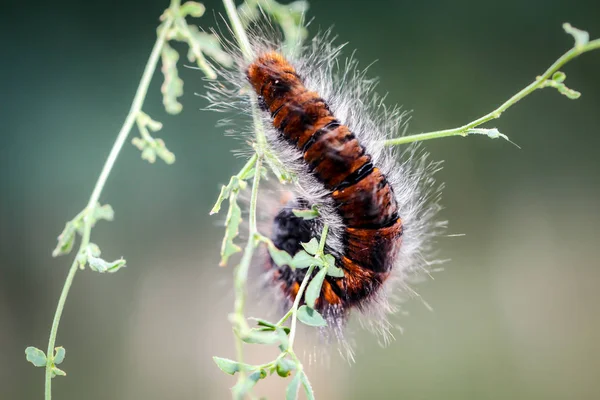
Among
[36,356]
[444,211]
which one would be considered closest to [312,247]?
[36,356]

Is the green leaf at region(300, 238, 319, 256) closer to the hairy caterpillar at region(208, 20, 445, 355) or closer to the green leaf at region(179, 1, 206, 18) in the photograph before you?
the hairy caterpillar at region(208, 20, 445, 355)

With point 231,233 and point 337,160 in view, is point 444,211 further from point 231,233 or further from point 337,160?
point 231,233

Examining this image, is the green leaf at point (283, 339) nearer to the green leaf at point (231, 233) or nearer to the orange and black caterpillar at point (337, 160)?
the green leaf at point (231, 233)

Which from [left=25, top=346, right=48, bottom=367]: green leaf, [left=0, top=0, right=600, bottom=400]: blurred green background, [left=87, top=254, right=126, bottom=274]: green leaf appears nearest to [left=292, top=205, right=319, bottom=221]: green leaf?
[left=87, top=254, right=126, bottom=274]: green leaf

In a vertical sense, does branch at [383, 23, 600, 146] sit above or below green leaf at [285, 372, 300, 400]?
above

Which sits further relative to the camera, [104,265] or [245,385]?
[104,265]

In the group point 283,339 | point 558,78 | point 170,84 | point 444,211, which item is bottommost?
point 283,339

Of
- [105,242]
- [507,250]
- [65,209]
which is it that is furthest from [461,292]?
[65,209]
